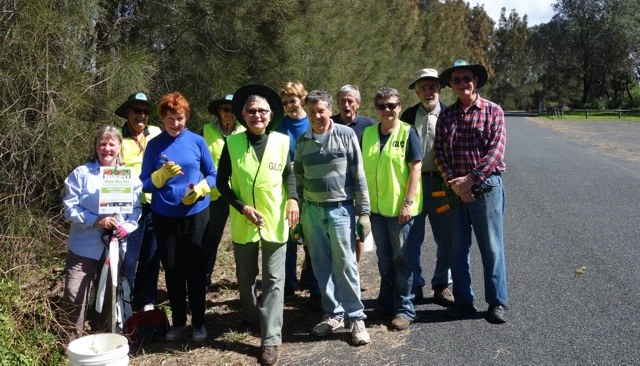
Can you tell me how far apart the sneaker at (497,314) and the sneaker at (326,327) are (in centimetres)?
119

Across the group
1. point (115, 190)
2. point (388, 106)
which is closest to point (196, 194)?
point (115, 190)

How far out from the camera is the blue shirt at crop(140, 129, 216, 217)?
4.30m

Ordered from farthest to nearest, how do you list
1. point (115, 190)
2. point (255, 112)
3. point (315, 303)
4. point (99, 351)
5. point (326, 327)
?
point (315, 303) → point (326, 327) → point (255, 112) → point (115, 190) → point (99, 351)

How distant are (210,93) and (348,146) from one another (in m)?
2.88

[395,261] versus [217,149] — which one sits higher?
[217,149]

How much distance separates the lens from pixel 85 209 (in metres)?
3.94

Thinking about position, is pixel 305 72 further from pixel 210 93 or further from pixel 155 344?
pixel 155 344

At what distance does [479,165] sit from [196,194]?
2.18m

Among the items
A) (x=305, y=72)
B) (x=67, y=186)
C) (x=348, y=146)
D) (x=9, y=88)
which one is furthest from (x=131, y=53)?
(x=305, y=72)

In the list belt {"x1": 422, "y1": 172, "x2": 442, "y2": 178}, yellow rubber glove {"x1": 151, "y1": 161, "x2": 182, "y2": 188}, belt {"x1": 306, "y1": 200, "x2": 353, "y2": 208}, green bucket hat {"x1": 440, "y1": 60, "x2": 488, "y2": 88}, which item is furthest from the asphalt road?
green bucket hat {"x1": 440, "y1": 60, "x2": 488, "y2": 88}

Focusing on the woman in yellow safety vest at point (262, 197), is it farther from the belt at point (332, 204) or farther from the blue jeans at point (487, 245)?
the blue jeans at point (487, 245)

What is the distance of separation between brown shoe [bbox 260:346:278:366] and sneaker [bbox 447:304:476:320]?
5.02ft

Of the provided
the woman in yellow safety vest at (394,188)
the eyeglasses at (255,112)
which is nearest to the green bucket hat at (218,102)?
the eyeglasses at (255,112)

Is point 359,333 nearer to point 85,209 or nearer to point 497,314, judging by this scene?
point 497,314
